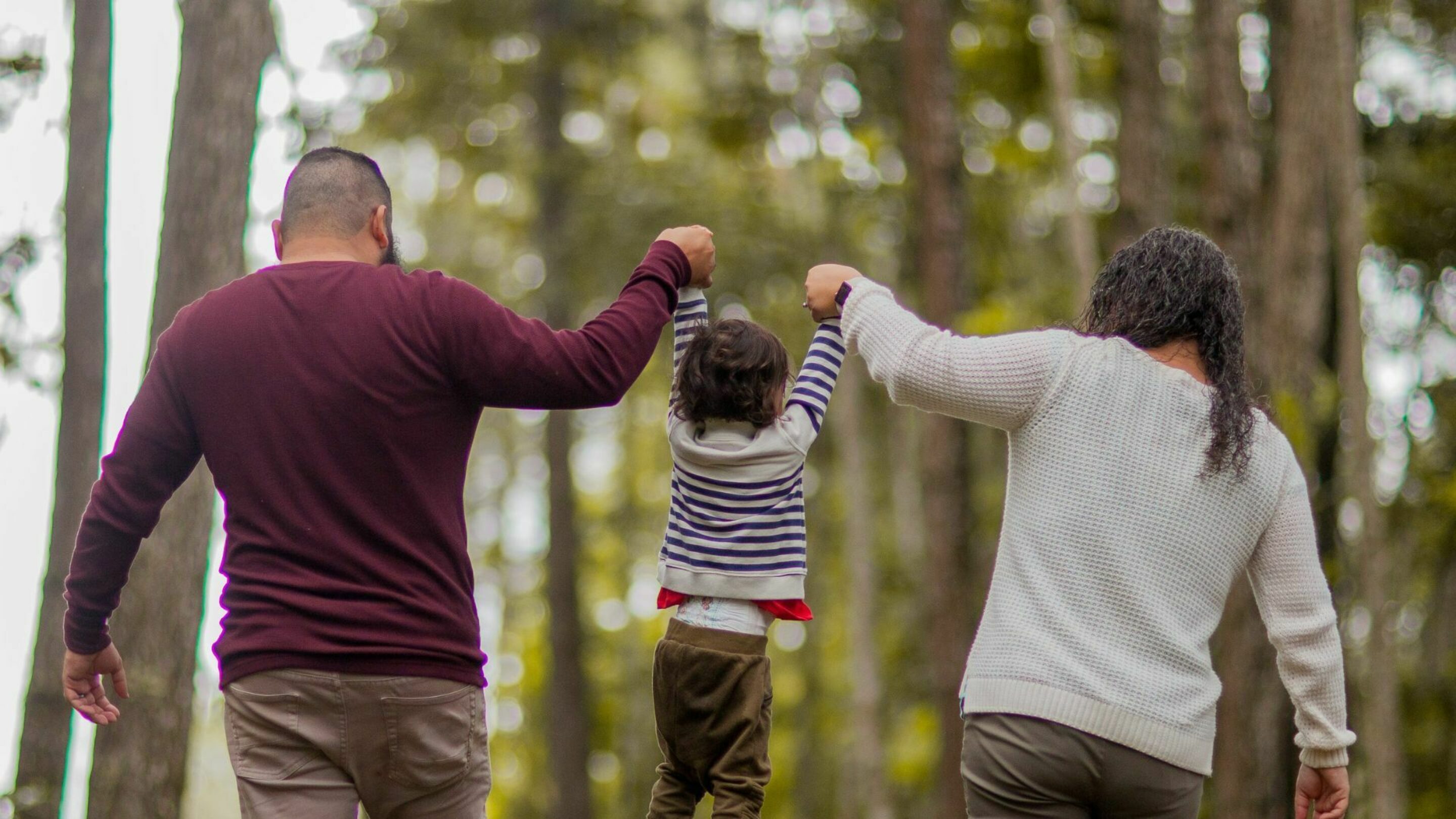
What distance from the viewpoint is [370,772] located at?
2.96 metres

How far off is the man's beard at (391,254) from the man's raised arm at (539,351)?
303 millimetres

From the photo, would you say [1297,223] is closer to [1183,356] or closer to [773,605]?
[1183,356]

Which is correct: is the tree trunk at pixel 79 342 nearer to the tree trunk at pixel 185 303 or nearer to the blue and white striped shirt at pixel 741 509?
the tree trunk at pixel 185 303

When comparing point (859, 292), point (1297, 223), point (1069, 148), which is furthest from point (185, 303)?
point (1297, 223)

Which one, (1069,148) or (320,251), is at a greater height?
(1069,148)

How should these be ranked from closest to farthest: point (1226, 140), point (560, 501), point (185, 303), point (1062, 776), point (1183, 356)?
point (1062, 776), point (1183, 356), point (185, 303), point (1226, 140), point (560, 501)

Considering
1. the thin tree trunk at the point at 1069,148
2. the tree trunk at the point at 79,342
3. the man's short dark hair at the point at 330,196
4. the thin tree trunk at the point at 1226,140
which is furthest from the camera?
the thin tree trunk at the point at 1069,148

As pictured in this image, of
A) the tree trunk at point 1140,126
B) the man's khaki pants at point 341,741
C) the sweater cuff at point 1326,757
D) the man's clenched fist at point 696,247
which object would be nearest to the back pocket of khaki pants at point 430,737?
the man's khaki pants at point 341,741

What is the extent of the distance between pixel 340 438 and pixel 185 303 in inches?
145

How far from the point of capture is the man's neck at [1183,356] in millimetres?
3246

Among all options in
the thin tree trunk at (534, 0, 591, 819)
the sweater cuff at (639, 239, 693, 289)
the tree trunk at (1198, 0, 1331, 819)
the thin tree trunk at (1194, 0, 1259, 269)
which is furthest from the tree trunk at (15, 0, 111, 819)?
the thin tree trunk at (534, 0, 591, 819)

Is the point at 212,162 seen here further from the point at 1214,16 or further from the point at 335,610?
the point at 1214,16

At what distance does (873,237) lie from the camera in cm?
1822

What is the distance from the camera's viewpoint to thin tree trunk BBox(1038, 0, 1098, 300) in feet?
33.8
